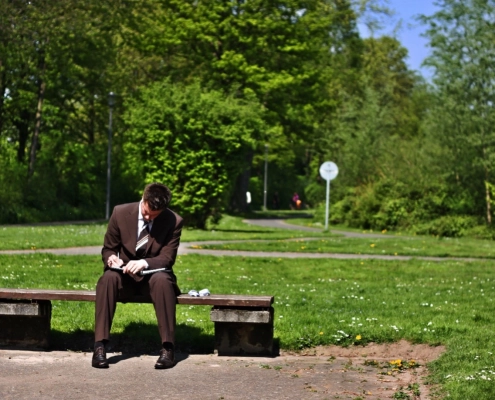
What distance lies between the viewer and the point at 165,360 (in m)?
8.32

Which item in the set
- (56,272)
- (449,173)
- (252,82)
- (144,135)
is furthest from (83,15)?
(56,272)

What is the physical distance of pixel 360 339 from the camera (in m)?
9.48

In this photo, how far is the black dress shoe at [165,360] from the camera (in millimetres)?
8305

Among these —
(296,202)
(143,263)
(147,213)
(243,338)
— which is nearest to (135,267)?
(143,263)

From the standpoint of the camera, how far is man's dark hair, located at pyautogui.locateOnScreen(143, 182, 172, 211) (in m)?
8.77

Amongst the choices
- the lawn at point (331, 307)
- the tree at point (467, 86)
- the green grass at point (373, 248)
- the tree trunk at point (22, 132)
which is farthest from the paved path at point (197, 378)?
the tree trunk at point (22, 132)

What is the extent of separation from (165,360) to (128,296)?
831 mm

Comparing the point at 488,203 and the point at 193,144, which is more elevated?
the point at 193,144

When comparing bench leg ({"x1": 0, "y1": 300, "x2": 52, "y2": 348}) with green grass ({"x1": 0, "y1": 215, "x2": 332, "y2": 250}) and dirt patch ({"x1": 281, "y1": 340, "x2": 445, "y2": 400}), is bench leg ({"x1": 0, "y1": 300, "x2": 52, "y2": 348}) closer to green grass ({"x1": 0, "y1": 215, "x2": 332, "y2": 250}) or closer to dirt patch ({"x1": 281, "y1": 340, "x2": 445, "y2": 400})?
dirt patch ({"x1": 281, "y1": 340, "x2": 445, "y2": 400})

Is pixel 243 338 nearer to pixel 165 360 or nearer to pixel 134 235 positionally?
pixel 165 360

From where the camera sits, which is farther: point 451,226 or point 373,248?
point 451,226

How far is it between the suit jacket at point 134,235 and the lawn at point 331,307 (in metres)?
0.90

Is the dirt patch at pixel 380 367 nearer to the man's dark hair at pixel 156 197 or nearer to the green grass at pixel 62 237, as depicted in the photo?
the man's dark hair at pixel 156 197

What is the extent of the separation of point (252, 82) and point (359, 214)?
8760 millimetres
